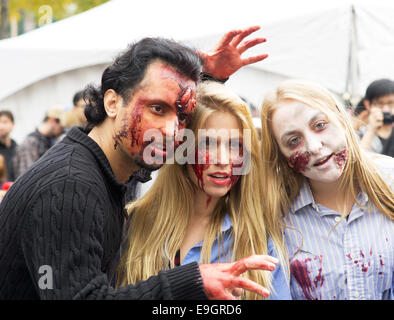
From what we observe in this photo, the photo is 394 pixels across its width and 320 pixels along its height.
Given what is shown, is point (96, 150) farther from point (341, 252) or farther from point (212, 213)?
point (341, 252)

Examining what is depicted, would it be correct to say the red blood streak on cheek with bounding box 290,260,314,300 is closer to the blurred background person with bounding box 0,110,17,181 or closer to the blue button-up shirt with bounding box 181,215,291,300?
the blue button-up shirt with bounding box 181,215,291,300

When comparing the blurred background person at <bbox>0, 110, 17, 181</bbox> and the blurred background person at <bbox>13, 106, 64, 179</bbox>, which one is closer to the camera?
the blurred background person at <bbox>13, 106, 64, 179</bbox>

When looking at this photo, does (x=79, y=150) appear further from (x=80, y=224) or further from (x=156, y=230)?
(x=156, y=230)

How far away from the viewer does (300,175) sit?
2.48m

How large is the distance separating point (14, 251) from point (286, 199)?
1.18 m

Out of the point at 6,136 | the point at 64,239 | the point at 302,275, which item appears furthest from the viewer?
the point at 6,136

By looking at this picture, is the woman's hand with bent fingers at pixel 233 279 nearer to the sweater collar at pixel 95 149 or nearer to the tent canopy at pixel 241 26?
the sweater collar at pixel 95 149

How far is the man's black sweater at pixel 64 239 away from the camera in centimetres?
164

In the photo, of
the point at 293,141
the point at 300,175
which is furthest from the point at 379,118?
the point at 293,141

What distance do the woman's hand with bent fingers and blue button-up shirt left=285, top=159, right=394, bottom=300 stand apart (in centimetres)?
57

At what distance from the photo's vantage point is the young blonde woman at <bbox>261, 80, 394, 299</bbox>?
2232mm

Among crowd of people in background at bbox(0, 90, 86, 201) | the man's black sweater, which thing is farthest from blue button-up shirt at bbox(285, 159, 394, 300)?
crowd of people in background at bbox(0, 90, 86, 201)

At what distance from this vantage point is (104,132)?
2.09 m

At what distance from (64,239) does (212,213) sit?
94 centimetres
